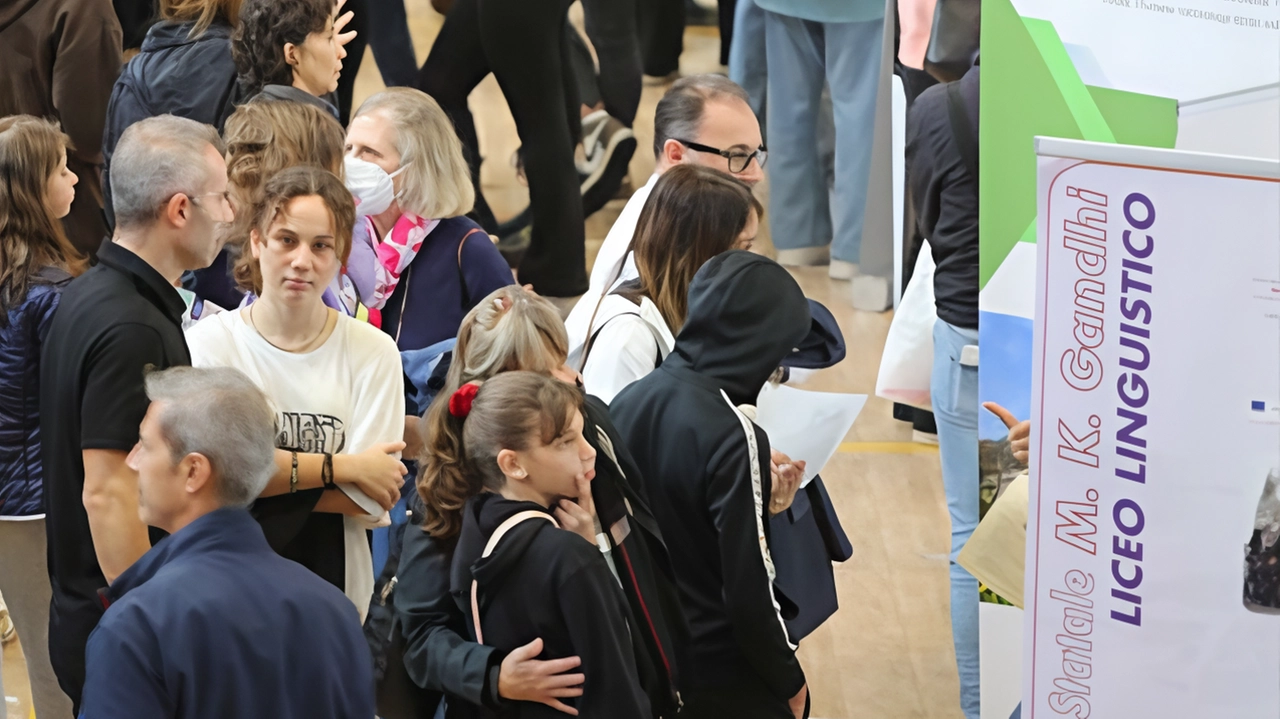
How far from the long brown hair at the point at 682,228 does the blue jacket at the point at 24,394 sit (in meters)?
1.41

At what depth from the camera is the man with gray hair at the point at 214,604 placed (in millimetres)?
2201

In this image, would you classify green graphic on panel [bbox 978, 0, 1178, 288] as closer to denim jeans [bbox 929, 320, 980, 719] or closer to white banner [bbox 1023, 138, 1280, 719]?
white banner [bbox 1023, 138, 1280, 719]

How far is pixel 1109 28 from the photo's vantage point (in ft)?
9.09

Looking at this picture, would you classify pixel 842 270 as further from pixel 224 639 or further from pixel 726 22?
pixel 224 639

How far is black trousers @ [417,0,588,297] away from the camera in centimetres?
601

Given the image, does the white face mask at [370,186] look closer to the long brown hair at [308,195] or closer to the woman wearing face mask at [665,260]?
the long brown hair at [308,195]

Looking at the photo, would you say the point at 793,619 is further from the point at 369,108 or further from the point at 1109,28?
the point at 369,108

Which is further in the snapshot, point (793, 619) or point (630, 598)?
point (793, 619)

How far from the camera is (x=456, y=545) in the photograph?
8.76ft

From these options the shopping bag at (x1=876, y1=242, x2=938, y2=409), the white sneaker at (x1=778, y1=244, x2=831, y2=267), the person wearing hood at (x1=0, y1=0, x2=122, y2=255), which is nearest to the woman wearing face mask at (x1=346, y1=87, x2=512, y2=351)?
the shopping bag at (x1=876, y1=242, x2=938, y2=409)

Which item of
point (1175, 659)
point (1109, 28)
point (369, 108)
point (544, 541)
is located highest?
point (1109, 28)

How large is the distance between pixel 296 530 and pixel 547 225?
3.49 meters

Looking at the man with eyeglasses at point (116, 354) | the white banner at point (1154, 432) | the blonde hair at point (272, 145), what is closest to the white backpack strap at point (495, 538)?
the man with eyeglasses at point (116, 354)

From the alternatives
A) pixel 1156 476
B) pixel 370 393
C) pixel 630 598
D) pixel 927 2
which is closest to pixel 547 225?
pixel 927 2
